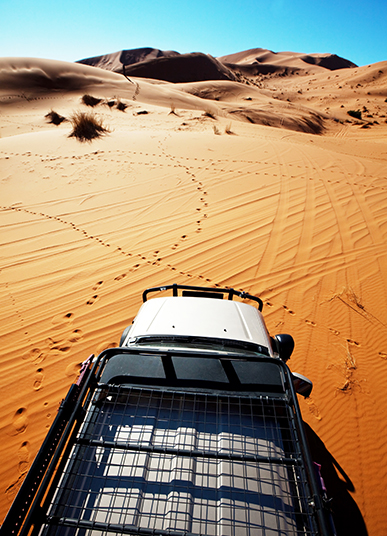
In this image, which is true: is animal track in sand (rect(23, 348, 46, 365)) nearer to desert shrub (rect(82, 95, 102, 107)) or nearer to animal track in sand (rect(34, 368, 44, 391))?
animal track in sand (rect(34, 368, 44, 391))

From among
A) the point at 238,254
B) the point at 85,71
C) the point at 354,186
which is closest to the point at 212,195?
the point at 238,254

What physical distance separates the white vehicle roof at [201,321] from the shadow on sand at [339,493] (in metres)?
1.24

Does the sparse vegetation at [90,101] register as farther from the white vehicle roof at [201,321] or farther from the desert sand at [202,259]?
the white vehicle roof at [201,321]

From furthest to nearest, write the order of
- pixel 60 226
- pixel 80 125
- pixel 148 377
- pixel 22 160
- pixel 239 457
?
pixel 80 125, pixel 22 160, pixel 60 226, pixel 148 377, pixel 239 457

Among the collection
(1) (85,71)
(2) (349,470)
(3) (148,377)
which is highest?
(1) (85,71)

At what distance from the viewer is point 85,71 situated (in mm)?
29781

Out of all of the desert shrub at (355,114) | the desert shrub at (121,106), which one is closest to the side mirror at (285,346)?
the desert shrub at (121,106)

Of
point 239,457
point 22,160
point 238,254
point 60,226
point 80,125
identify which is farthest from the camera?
point 80,125

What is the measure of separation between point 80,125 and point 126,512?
13.2 metres

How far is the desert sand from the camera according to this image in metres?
2.73

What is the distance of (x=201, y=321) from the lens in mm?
2348

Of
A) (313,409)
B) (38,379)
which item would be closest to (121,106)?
(38,379)

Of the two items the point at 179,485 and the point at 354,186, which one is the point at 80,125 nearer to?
the point at 354,186

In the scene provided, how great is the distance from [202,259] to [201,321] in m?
2.82
